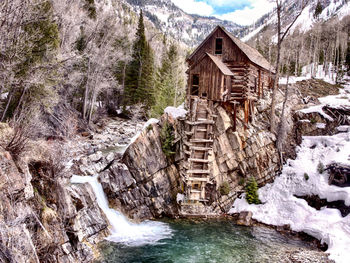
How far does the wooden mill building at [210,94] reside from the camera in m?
18.7

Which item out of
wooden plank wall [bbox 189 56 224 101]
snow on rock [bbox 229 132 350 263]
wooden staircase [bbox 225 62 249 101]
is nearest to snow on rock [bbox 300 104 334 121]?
snow on rock [bbox 229 132 350 263]

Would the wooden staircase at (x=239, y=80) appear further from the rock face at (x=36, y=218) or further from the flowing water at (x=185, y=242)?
the rock face at (x=36, y=218)

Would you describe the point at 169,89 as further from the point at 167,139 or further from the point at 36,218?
the point at 36,218

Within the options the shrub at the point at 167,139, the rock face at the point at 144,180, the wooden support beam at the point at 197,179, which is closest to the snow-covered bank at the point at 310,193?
the wooden support beam at the point at 197,179

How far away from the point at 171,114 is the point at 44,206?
12994 millimetres

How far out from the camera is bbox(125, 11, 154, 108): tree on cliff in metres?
40.0

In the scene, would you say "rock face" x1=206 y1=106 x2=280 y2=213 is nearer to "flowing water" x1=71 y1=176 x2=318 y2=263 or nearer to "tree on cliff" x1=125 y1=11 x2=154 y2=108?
"flowing water" x1=71 y1=176 x2=318 y2=263

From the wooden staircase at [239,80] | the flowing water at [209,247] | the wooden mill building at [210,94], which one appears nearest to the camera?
the flowing water at [209,247]

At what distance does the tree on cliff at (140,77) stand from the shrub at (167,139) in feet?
67.1

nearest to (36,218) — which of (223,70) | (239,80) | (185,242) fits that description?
(185,242)

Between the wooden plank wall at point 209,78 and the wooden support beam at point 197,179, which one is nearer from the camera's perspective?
the wooden support beam at point 197,179

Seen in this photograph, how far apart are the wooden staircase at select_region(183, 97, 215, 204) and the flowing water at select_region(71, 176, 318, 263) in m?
2.49

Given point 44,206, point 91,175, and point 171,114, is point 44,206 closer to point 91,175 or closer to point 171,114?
point 91,175

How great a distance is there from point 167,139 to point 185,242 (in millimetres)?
7882
